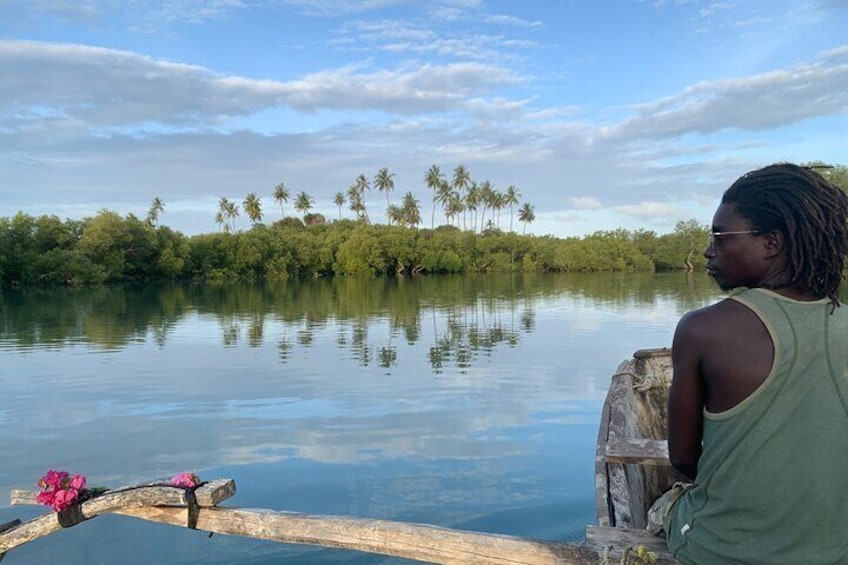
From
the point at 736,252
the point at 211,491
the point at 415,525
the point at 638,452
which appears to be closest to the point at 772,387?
the point at 736,252

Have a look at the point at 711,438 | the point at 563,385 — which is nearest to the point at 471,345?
the point at 563,385

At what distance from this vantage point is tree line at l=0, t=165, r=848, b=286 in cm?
5988

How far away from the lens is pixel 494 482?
25.8 ft

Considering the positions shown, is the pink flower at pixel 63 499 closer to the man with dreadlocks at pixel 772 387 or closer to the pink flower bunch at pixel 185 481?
the pink flower bunch at pixel 185 481

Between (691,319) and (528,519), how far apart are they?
17.4 feet

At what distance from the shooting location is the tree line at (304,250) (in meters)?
59.9

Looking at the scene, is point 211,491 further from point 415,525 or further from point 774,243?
point 774,243

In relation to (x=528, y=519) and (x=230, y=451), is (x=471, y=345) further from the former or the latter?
(x=528, y=519)

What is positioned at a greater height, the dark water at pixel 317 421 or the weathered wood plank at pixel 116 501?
the weathered wood plank at pixel 116 501

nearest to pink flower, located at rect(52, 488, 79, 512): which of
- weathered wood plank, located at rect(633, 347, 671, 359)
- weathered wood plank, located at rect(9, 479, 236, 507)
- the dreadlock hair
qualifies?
weathered wood plank, located at rect(9, 479, 236, 507)

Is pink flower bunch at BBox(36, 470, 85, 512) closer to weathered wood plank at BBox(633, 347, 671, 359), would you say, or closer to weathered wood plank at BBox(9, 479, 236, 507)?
weathered wood plank at BBox(9, 479, 236, 507)

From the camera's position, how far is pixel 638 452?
11.2ft

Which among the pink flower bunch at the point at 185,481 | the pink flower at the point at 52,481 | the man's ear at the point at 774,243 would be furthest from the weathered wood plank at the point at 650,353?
the pink flower at the point at 52,481

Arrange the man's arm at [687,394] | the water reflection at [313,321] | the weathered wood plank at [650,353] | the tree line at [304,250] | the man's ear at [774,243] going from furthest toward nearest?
the tree line at [304,250], the water reflection at [313,321], the weathered wood plank at [650,353], the man's ear at [774,243], the man's arm at [687,394]
